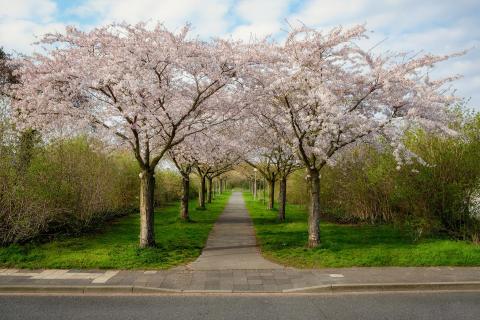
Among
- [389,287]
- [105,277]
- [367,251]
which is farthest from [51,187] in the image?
[389,287]

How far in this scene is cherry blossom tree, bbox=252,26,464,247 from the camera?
12.1 m

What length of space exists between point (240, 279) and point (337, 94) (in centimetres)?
682

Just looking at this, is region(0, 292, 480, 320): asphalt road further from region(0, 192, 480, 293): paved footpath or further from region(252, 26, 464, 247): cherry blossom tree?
region(252, 26, 464, 247): cherry blossom tree

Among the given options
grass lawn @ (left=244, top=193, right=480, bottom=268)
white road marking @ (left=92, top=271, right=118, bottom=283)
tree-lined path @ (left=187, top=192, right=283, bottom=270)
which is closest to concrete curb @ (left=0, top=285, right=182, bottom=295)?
white road marking @ (left=92, top=271, right=118, bottom=283)

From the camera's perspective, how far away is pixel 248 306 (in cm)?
783

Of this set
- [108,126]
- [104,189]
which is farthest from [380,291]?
[104,189]

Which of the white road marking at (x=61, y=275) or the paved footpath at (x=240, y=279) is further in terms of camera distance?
the white road marking at (x=61, y=275)

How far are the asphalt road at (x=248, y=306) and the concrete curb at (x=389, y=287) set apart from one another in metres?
0.27

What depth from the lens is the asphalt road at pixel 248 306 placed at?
7.28 metres

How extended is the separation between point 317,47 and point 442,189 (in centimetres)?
705

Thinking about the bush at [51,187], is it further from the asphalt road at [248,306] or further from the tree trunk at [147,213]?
the asphalt road at [248,306]

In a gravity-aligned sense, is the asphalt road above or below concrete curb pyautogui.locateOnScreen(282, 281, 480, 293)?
below

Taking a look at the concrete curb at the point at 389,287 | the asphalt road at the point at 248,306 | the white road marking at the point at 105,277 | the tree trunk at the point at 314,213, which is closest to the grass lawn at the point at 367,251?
the tree trunk at the point at 314,213

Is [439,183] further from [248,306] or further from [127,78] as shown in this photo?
[127,78]
